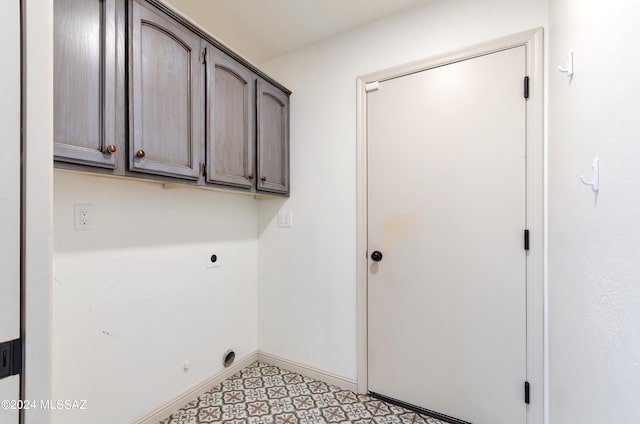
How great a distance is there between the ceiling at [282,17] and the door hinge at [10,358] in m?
1.78

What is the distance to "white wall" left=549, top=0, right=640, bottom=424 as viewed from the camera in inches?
25.2

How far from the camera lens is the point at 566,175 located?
3.78ft

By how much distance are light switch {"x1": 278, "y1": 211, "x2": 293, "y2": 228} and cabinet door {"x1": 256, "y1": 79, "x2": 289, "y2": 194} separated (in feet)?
0.59

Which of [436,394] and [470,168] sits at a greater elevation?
[470,168]

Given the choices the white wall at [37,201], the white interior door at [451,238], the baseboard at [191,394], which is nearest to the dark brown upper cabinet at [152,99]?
the white wall at [37,201]

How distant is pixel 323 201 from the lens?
2.08 meters

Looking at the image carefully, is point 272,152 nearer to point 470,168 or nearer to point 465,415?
point 470,168

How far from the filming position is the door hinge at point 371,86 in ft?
6.12

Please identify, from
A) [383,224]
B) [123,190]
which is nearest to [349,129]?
[383,224]

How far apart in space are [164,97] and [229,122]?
15.9 inches

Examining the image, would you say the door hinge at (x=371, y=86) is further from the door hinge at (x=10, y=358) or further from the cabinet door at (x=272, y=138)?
the door hinge at (x=10, y=358)

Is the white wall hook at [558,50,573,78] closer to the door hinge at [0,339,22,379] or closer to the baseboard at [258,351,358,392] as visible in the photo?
the door hinge at [0,339,22,379]

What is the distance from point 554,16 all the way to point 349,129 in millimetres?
1144

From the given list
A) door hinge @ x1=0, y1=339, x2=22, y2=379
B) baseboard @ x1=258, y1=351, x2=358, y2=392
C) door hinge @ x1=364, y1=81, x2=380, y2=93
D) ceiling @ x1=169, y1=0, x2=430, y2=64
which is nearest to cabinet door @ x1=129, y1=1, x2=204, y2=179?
ceiling @ x1=169, y1=0, x2=430, y2=64
